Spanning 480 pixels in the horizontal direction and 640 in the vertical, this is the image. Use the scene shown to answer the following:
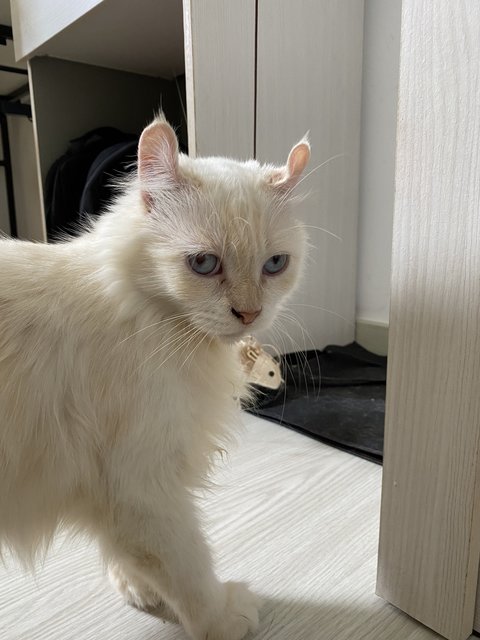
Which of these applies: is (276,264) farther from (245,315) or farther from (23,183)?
(23,183)

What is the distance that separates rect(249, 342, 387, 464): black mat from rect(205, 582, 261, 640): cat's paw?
Answer: 469 millimetres

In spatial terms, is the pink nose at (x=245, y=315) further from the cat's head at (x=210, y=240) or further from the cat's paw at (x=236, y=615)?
the cat's paw at (x=236, y=615)

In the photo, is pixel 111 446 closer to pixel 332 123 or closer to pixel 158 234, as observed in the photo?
pixel 158 234

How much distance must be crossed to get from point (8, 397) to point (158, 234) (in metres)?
0.23

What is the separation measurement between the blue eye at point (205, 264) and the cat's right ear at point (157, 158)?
9 cm

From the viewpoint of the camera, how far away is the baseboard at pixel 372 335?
5.33 ft

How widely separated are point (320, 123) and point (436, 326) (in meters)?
1.07

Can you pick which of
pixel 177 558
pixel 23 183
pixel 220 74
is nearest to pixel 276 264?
pixel 177 558

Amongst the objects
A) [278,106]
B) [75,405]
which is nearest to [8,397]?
[75,405]

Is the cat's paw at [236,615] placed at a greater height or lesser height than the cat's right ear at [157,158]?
lesser

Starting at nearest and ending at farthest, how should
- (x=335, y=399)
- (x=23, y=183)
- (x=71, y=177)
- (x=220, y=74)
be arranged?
(x=220, y=74) → (x=335, y=399) → (x=71, y=177) → (x=23, y=183)

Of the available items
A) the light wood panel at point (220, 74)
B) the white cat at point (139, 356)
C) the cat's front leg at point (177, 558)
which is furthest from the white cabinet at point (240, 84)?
the cat's front leg at point (177, 558)

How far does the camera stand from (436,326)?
1.83 ft

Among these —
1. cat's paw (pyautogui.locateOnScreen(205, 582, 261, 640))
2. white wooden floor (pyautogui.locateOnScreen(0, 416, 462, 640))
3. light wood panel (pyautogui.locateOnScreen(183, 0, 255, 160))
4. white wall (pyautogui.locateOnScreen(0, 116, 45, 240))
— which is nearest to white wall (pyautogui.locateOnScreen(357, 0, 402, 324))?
light wood panel (pyautogui.locateOnScreen(183, 0, 255, 160))
